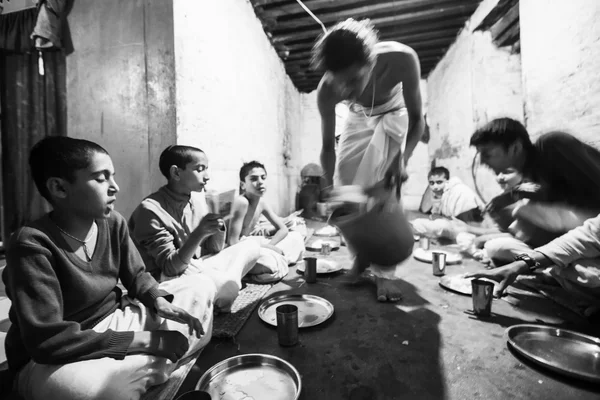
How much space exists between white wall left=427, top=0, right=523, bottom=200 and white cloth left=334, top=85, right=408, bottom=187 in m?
3.56

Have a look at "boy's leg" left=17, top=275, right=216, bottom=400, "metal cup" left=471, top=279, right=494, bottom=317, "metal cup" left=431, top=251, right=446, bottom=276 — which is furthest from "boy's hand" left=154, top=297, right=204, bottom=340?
"metal cup" left=431, top=251, right=446, bottom=276

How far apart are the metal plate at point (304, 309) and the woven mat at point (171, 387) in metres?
0.56

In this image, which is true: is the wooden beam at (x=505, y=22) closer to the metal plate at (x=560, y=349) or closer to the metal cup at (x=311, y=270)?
the metal plate at (x=560, y=349)

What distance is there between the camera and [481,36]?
5.17 meters

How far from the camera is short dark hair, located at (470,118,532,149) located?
2.45 metres

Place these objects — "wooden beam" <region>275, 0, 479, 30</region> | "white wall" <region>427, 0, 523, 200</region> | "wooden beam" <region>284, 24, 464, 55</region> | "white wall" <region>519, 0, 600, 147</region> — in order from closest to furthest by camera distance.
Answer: "white wall" <region>519, 0, 600, 147</region>, "white wall" <region>427, 0, 523, 200</region>, "wooden beam" <region>275, 0, 479, 30</region>, "wooden beam" <region>284, 24, 464, 55</region>

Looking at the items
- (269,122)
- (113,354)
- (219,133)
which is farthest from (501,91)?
(113,354)

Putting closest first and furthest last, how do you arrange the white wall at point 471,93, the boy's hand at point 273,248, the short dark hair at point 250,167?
the boy's hand at point 273,248, the short dark hair at point 250,167, the white wall at point 471,93

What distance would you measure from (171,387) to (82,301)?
22.2 inches

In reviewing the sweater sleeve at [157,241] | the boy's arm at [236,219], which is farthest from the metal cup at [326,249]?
the sweater sleeve at [157,241]

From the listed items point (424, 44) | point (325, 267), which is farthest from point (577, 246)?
point (424, 44)

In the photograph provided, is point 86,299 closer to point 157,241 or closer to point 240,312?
point 157,241

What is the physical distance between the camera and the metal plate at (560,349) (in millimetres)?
1291

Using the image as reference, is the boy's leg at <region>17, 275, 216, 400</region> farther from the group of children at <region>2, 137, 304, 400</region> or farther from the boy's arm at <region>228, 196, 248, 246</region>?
the boy's arm at <region>228, 196, 248, 246</region>
